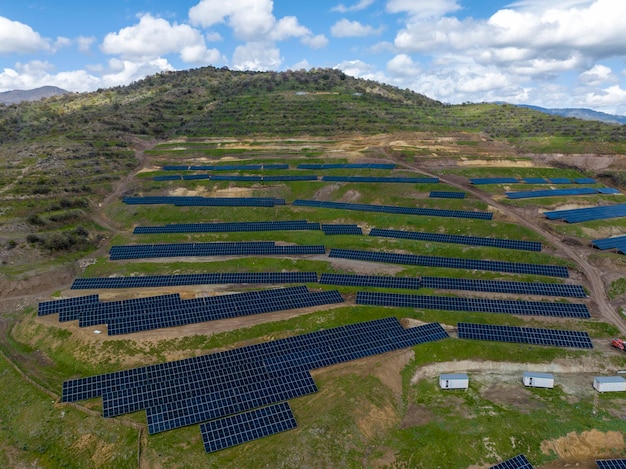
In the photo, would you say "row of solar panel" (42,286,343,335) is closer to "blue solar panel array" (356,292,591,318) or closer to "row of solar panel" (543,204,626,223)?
"blue solar panel array" (356,292,591,318)

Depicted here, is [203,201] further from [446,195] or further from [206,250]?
[446,195]

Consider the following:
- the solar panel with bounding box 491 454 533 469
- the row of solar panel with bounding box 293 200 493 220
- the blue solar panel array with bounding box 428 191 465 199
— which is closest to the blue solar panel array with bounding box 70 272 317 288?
the row of solar panel with bounding box 293 200 493 220

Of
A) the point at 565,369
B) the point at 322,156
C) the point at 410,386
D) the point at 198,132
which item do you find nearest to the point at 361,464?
the point at 410,386

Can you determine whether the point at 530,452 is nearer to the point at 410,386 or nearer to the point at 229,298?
the point at 410,386

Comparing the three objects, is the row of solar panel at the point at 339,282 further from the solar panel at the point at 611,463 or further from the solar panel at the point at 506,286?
the solar panel at the point at 611,463

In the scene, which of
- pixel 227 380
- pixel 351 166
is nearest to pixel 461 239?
pixel 351 166

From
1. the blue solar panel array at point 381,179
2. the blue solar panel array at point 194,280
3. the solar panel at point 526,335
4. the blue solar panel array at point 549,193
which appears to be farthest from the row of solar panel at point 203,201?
the solar panel at point 526,335

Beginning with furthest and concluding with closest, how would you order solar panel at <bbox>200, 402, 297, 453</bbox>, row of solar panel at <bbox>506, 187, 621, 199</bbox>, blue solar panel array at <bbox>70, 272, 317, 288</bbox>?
row of solar panel at <bbox>506, 187, 621, 199</bbox> → blue solar panel array at <bbox>70, 272, 317, 288</bbox> → solar panel at <bbox>200, 402, 297, 453</bbox>
